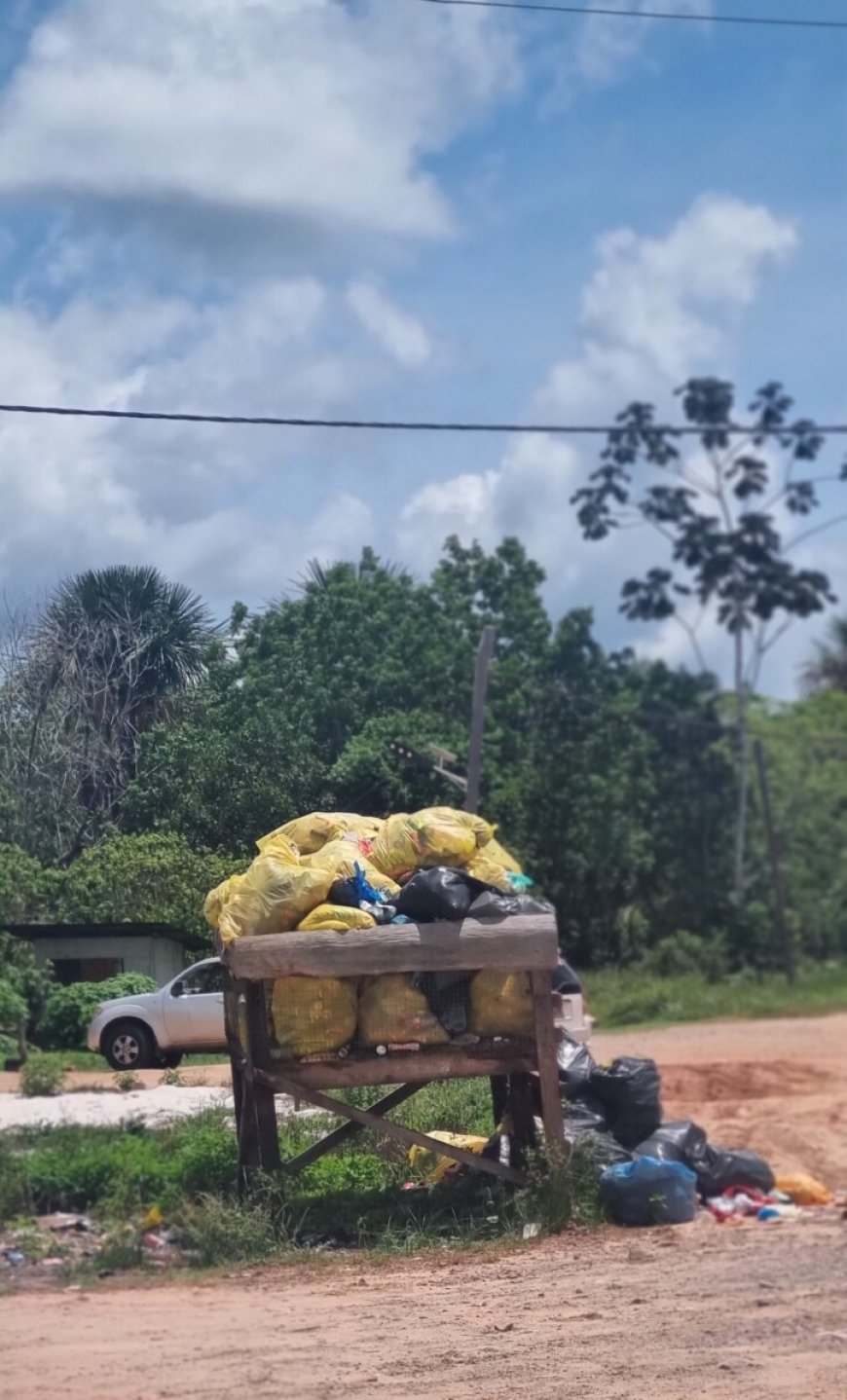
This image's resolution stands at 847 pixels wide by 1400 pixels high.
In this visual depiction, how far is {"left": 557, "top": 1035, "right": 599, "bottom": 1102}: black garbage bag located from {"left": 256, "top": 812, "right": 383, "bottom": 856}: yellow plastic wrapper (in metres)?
3.46

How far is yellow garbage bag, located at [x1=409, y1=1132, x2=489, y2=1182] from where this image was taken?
10406mm

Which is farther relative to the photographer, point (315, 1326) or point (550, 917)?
point (550, 917)

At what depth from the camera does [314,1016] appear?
374 inches

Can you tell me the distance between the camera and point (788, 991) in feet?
121

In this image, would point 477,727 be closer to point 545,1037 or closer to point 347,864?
point 545,1037

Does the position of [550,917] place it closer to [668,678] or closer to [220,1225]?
[220,1225]

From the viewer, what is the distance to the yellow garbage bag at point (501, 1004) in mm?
9758

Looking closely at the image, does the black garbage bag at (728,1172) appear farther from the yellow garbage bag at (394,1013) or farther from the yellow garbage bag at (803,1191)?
the yellow garbage bag at (394,1013)

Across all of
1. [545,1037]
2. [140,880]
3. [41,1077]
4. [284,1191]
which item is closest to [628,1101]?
[545,1037]

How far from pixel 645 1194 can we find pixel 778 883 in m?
29.3

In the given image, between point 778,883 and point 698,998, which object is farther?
point 778,883

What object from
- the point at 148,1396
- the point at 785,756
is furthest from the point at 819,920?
the point at 148,1396

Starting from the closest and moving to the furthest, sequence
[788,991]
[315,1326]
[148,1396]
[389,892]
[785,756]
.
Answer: [148,1396] → [315,1326] → [389,892] → [788,991] → [785,756]

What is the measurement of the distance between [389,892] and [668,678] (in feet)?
105
